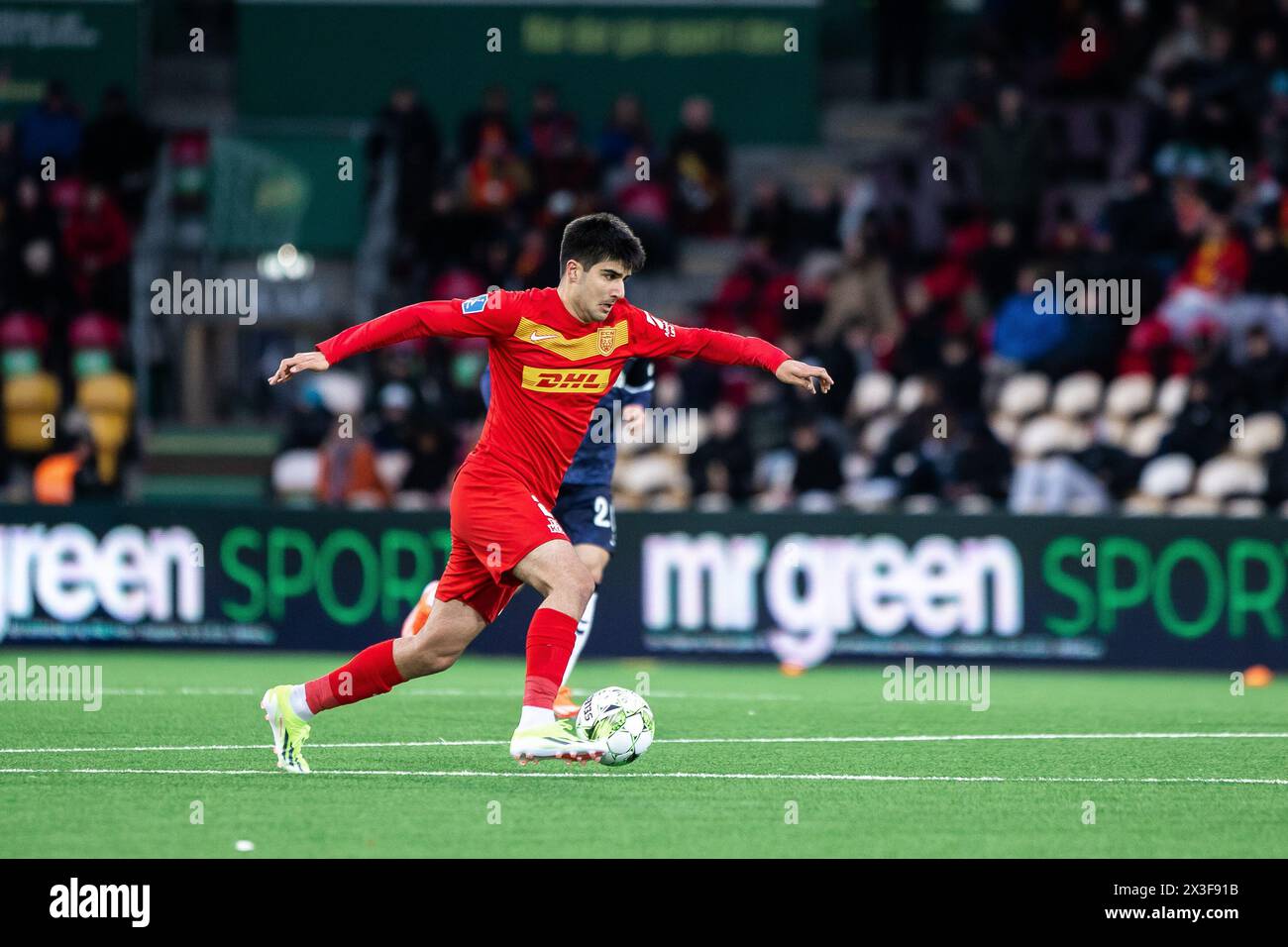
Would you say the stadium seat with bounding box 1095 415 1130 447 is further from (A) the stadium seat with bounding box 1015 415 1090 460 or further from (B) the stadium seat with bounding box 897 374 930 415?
(B) the stadium seat with bounding box 897 374 930 415

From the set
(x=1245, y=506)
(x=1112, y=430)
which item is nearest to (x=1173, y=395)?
(x=1112, y=430)

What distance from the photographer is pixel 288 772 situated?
332 inches

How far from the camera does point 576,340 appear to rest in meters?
8.39

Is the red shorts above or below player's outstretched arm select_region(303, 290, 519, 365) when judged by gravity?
below

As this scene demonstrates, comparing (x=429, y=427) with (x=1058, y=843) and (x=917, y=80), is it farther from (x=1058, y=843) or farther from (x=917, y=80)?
(x=1058, y=843)

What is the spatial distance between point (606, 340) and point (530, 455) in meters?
0.54

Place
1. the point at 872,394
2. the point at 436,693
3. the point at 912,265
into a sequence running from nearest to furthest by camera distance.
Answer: the point at 436,693, the point at 872,394, the point at 912,265

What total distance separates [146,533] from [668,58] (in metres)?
8.42

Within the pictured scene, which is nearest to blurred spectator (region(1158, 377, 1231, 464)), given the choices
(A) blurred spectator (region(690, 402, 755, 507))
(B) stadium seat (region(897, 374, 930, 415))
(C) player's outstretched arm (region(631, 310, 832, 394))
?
(B) stadium seat (region(897, 374, 930, 415))

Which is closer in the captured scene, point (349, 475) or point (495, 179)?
point (349, 475)

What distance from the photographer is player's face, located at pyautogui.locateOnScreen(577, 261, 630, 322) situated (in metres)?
8.19

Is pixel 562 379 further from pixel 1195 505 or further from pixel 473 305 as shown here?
pixel 1195 505

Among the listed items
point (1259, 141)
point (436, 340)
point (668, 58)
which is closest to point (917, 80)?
point (668, 58)

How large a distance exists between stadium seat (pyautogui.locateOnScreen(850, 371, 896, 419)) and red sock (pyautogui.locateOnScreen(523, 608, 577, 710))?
9.08 metres
